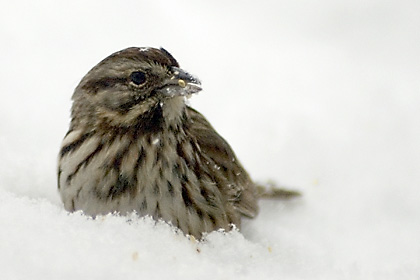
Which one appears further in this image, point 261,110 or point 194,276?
point 261,110

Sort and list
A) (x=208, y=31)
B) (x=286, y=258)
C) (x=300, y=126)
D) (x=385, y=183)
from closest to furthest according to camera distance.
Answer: (x=286, y=258) → (x=385, y=183) → (x=300, y=126) → (x=208, y=31)

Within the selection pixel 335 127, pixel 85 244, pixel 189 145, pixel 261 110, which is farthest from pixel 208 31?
pixel 85 244

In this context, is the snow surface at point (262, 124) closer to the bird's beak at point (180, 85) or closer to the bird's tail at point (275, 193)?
the bird's tail at point (275, 193)

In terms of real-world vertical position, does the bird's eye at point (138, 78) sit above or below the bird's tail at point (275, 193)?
below

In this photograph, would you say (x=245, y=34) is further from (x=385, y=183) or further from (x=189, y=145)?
(x=189, y=145)

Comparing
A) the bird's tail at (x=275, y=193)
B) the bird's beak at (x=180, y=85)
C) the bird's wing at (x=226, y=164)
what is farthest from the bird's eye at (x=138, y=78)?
the bird's tail at (x=275, y=193)
